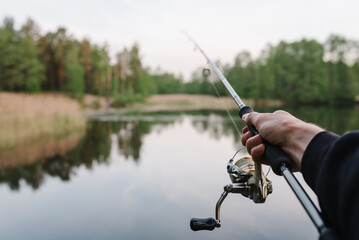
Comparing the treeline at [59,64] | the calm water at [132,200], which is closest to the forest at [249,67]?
the treeline at [59,64]

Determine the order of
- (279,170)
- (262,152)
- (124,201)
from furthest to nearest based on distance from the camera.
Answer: (124,201) < (262,152) < (279,170)

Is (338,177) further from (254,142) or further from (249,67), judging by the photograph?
(249,67)

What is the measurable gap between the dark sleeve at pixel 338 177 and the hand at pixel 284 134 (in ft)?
0.22

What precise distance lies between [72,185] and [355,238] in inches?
180

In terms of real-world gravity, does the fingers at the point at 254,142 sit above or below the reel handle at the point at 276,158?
above

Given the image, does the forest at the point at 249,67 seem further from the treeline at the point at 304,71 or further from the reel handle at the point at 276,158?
the reel handle at the point at 276,158

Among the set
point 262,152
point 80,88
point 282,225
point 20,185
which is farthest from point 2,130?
point 80,88

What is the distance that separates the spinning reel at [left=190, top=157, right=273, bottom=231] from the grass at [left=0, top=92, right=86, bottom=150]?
6.94 metres

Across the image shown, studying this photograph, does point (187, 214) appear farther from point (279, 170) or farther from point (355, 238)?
point (355, 238)

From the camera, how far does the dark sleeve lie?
1.84 ft

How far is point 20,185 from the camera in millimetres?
4484

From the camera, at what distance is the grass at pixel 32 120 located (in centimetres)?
781

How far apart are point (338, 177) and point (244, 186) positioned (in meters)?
0.75

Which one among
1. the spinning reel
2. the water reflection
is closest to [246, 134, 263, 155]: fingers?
the spinning reel
